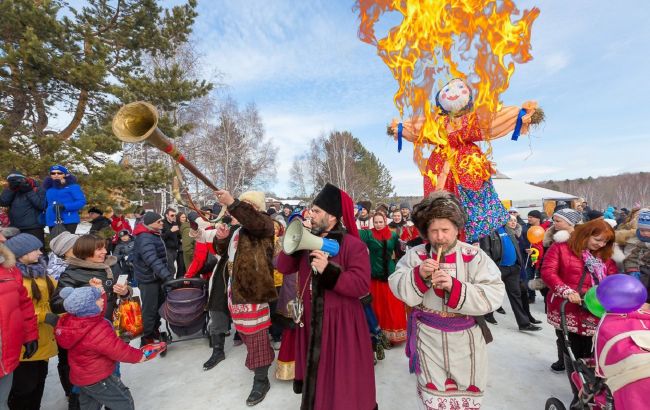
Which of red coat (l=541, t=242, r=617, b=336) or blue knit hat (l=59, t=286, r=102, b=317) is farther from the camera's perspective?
red coat (l=541, t=242, r=617, b=336)

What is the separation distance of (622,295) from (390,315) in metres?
3.22

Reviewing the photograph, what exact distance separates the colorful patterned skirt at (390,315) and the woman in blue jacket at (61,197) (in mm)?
5422

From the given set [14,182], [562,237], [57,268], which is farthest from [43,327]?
[562,237]

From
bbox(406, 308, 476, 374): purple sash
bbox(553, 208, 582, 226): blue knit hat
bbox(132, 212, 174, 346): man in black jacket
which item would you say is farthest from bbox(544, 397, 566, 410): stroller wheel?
bbox(132, 212, 174, 346): man in black jacket

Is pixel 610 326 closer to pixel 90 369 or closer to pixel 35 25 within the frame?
pixel 90 369

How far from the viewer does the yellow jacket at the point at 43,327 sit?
9.36 feet

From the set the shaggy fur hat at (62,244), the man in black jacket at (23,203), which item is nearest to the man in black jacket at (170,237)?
the man in black jacket at (23,203)

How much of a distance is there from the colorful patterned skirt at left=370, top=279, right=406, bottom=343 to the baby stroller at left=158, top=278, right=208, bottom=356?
249 cm

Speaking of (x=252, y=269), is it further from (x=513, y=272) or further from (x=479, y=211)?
(x=513, y=272)

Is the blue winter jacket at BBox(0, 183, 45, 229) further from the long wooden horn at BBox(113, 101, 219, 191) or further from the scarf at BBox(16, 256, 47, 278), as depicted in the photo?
the long wooden horn at BBox(113, 101, 219, 191)

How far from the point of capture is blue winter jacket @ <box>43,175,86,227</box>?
5.58m

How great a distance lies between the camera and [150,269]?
4.69 m

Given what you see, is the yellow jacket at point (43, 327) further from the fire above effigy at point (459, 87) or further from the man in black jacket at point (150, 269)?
the fire above effigy at point (459, 87)

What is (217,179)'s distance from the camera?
2239 centimetres
